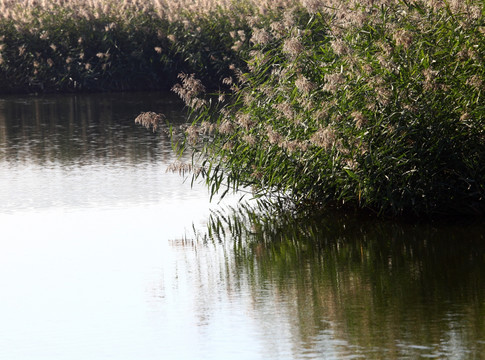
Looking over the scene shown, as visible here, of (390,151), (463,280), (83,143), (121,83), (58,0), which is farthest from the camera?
(58,0)

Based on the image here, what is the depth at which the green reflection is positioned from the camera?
6047 millimetres

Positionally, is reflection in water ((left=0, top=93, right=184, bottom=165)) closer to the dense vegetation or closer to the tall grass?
the tall grass

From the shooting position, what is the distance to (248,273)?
7938mm

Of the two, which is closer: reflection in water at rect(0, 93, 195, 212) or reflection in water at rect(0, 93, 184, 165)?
reflection in water at rect(0, 93, 195, 212)

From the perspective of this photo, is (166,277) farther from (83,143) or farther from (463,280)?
(83,143)

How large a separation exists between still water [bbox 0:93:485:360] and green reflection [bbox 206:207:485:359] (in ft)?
0.05

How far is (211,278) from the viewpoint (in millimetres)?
7773

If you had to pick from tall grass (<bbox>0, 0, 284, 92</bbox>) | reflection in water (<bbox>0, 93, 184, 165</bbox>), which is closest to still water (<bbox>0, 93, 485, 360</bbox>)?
reflection in water (<bbox>0, 93, 184, 165</bbox>)

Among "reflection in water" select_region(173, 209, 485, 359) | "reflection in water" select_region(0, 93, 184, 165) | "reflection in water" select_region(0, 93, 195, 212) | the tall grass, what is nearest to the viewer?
"reflection in water" select_region(173, 209, 485, 359)

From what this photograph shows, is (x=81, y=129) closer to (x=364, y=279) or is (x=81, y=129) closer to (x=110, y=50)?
(x=110, y=50)

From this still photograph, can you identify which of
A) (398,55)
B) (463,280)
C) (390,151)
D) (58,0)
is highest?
(58,0)

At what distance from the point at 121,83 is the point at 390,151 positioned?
14.7 m

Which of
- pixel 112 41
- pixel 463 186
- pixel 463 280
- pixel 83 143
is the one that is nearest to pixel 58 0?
pixel 112 41

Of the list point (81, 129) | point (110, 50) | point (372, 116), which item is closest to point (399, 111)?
point (372, 116)
